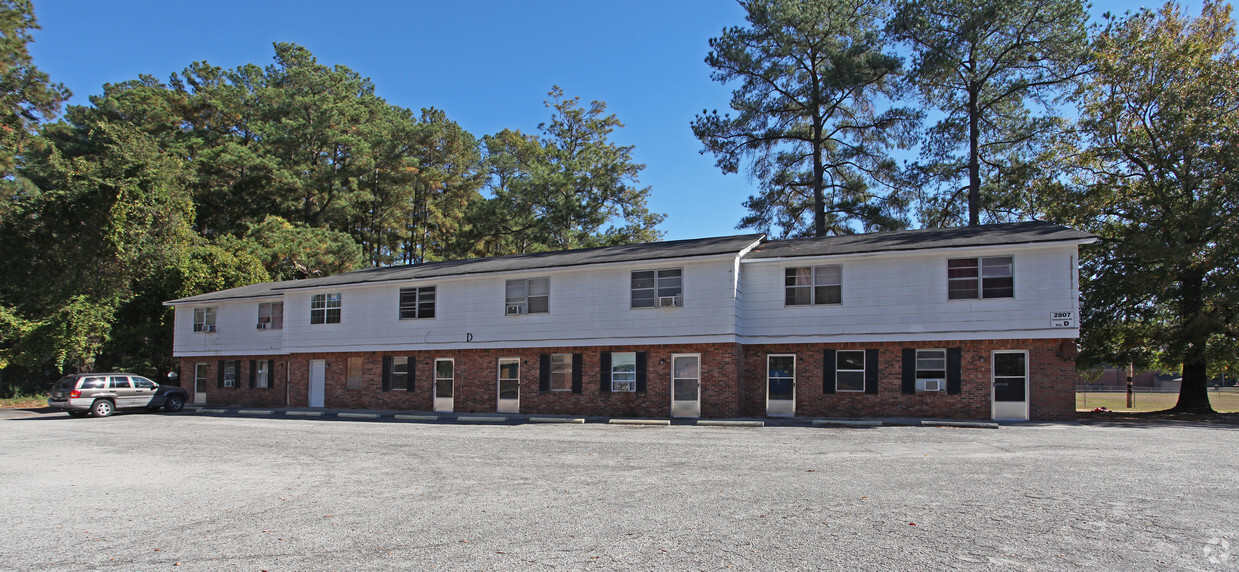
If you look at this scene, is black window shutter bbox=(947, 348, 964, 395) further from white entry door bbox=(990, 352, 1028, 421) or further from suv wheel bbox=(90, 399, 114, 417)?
suv wheel bbox=(90, 399, 114, 417)

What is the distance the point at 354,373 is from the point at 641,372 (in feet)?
36.6

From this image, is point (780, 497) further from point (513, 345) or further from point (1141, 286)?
point (1141, 286)

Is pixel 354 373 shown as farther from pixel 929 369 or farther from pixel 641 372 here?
pixel 929 369

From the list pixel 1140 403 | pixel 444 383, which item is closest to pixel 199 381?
pixel 444 383

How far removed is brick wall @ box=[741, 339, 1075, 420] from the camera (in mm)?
18641

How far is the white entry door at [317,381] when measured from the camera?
27641 millimetres

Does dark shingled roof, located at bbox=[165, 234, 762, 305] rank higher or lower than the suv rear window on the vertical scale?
higher

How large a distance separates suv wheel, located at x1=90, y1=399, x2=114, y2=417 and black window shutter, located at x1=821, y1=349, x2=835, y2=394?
75.9 ft

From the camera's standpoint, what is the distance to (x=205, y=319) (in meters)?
31.4

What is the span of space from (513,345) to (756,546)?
17.9 meters

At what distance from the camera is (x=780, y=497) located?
8.59 m

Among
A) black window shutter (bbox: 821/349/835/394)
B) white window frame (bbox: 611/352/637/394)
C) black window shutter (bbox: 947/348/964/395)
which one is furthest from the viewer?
white window frame (bbox: 611/352/637/394)

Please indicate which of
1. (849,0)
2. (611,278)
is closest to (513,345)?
(611,278)

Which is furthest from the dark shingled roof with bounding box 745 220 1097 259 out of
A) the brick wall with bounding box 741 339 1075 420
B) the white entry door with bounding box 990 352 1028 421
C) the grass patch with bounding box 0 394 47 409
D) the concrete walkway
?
the grass patch with bounding box 0 394 47 409
